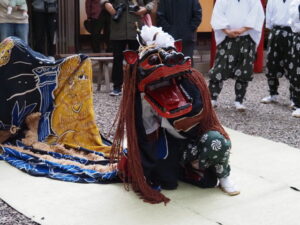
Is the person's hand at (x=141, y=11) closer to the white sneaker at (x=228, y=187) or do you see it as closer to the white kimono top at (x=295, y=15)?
the white kimono top at (x=295, y=15)

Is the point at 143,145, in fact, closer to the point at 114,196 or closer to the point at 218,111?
the point at 114,196

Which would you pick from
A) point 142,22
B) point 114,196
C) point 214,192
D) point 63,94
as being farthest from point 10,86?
point 142,22

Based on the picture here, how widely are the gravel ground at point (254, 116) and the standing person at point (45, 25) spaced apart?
1.13 m

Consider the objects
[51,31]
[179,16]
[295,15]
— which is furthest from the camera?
[51,31]

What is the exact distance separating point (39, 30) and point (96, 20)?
0.73 metres

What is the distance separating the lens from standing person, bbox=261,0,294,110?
17.0ft

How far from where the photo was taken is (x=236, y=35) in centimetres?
493

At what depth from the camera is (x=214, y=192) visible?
2.97 m

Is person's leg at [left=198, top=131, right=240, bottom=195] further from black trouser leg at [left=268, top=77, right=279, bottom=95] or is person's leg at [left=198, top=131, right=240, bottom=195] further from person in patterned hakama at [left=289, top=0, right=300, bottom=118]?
black trouser leg at [left=268, top=77, right=279, bottom=95]

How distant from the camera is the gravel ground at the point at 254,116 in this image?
4418 mm

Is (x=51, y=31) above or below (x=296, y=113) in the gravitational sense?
above

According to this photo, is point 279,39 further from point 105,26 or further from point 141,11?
point 105,26

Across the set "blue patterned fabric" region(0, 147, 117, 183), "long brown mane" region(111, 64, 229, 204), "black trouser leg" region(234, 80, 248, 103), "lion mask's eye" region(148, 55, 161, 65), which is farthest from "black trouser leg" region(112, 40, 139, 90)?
"lion mask's eye" region(148, 55, 161, 65)

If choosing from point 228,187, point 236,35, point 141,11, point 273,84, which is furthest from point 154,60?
point 273,84
